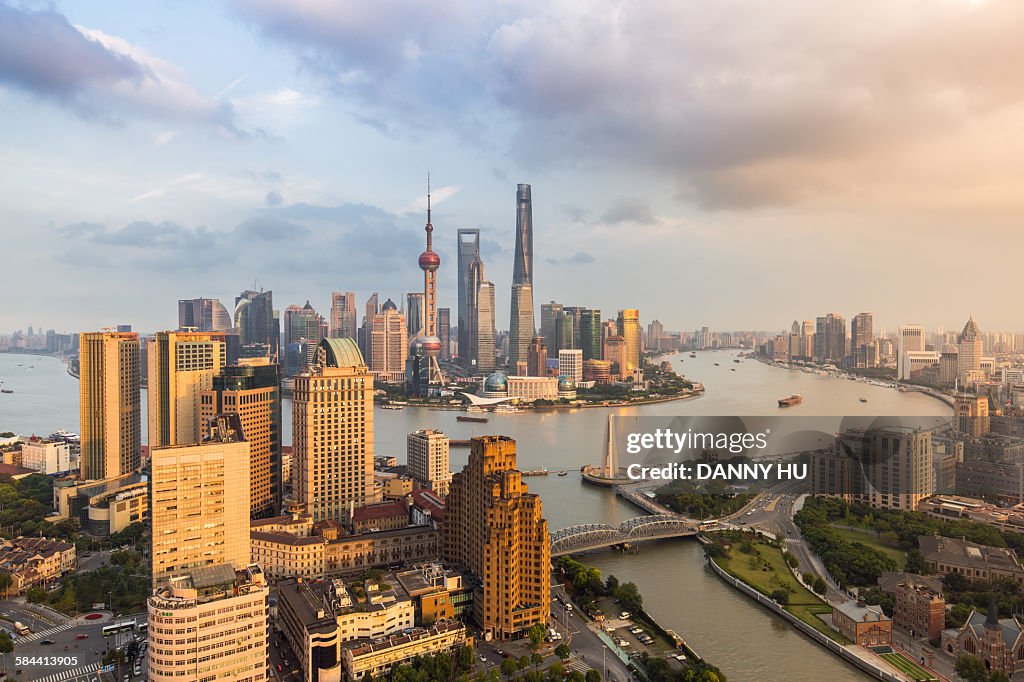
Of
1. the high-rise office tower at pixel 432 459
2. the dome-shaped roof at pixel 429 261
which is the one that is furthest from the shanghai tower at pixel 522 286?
the high-rise office tower at pixel 432 459

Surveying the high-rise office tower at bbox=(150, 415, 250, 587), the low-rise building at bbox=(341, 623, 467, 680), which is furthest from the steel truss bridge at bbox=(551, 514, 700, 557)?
the high-rise office tower at bbox=(150, 415, 250, 587)

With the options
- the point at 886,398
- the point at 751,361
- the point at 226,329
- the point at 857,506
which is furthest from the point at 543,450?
the point at 751,361

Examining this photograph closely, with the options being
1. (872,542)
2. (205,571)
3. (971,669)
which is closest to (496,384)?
(872,542)

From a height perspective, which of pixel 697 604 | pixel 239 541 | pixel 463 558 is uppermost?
pixel 239 541

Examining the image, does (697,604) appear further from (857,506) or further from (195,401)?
(195,401)

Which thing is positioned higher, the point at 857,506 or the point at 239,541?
the point at 239,541

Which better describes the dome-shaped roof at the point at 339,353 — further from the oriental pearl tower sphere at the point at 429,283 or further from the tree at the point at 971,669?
the oriental pearl tower sphere at the point at 429,283

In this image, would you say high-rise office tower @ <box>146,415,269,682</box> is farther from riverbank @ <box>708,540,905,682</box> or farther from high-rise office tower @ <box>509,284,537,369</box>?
high-rise office tower @ <box>509,284,537,369</box>

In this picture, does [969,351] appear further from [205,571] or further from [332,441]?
[205,571]
